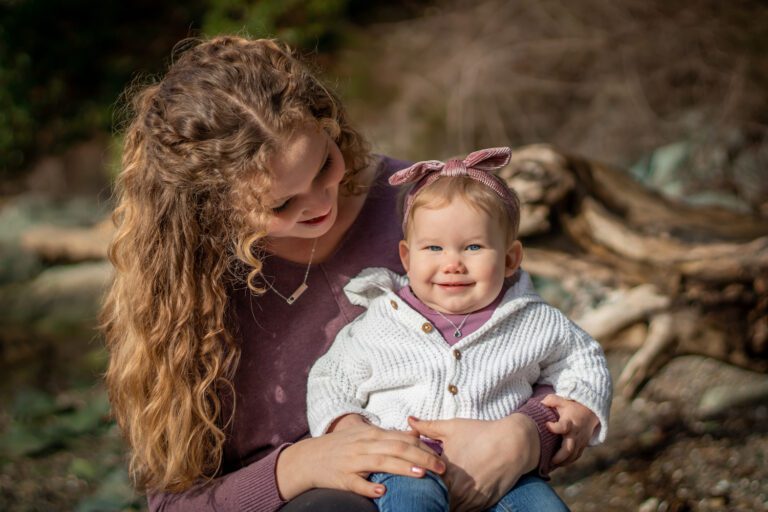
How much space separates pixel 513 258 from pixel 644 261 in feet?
4.64

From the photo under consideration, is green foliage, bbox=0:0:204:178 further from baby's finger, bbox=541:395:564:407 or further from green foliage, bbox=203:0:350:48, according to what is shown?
baby's finger, bbox=541:395:564:407

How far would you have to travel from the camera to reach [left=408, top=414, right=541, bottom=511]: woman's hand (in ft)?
6.04

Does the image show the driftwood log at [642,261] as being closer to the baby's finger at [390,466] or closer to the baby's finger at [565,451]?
the baby's finger at [565,451]

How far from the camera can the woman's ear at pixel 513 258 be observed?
2084 millimetres

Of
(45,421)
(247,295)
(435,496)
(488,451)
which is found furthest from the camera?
(45,421)

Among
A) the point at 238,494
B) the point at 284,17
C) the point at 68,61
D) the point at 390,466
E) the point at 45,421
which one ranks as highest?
the point at 390,466

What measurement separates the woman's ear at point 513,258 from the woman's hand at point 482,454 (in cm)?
39

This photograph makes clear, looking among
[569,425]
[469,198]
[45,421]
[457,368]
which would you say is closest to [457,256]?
[469,198]

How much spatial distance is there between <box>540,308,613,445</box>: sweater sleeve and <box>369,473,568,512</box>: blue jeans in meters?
0.21

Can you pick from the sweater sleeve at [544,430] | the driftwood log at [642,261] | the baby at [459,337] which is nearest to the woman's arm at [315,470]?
the baby at [459,337]

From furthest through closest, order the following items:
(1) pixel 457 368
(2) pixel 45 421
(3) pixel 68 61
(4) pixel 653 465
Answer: (3) pixel 68 61
(2) pixel 45 421
(4) pixel 653 465
(1) pixel 457 368

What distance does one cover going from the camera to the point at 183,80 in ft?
6.44

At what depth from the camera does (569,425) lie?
196 centimetres

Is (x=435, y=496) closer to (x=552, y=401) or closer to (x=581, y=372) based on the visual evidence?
(x=552, y=401)
